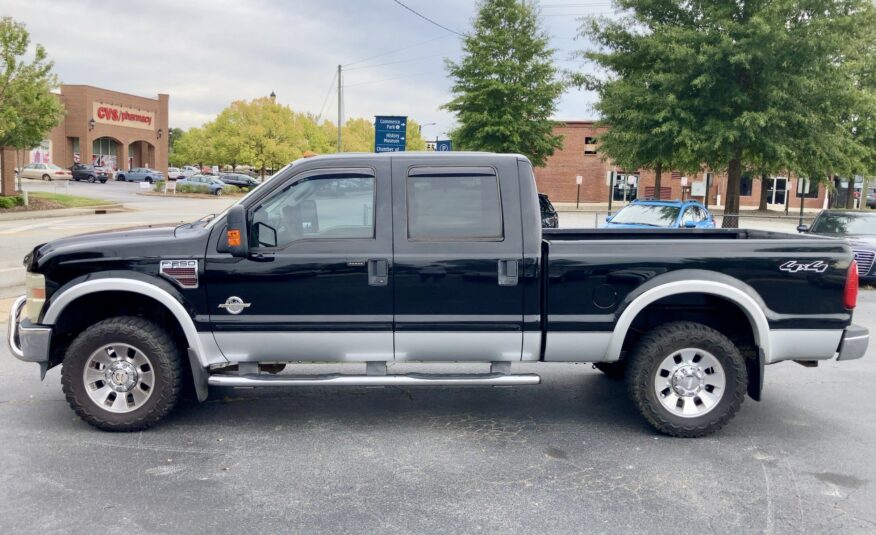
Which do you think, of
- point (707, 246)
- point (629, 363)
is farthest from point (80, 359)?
point (707, 246)

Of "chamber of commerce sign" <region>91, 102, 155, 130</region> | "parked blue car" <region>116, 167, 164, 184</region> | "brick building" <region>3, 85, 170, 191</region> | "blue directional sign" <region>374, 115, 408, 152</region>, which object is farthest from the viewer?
"chamber of commerce sign" <region>91, 102, 155, 130</region>

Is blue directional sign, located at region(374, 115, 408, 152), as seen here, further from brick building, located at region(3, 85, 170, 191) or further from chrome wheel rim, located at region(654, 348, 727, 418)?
brick building, located at region(3, 85, 170, 191)

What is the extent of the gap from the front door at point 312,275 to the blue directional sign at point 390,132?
15671 millimetres

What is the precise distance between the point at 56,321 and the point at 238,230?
146 cm

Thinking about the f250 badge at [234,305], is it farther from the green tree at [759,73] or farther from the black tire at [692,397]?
the green tree at [759,73]

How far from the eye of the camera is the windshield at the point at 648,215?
614 inches

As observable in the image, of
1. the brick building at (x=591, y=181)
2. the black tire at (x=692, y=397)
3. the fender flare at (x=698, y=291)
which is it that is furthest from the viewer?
the brick building at (x=591, y=181)

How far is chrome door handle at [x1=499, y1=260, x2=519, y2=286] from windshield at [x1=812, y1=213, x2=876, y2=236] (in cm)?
1126

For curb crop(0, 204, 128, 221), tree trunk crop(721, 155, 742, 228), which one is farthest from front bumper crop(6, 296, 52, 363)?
curb crop(0, 204, 128, 221)

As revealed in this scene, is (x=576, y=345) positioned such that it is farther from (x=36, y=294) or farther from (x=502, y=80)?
(x=502, y=80)

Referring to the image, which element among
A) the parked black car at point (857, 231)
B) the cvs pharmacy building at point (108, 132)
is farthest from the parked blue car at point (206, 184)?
the parked black car at point (857, 231)

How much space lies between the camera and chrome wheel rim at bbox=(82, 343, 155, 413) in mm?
4949

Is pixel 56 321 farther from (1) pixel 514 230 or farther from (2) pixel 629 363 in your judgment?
(2) pixel 629 363

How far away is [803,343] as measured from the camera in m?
5.02
